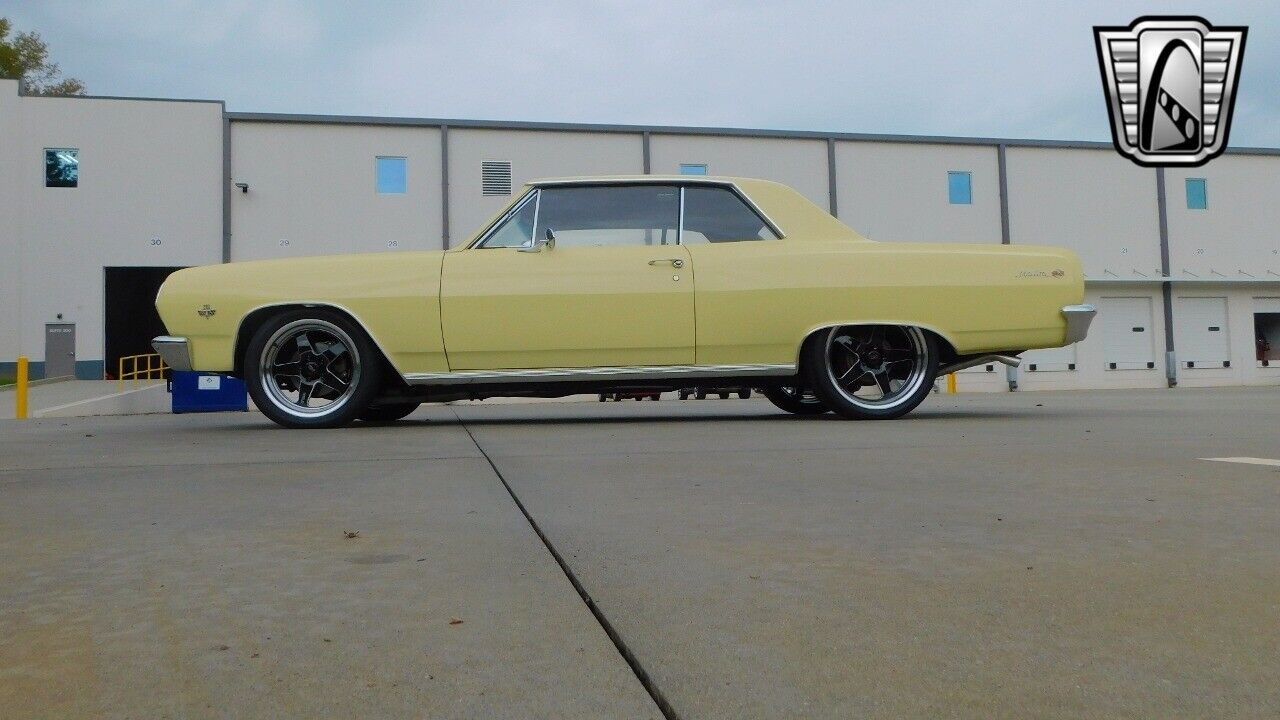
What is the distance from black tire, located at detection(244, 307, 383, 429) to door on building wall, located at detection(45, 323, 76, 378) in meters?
19.0

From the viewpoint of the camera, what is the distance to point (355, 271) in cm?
621

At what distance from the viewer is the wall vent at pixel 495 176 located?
2472cm

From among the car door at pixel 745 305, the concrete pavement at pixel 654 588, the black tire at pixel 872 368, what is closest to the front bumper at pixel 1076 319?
the black tire at pixel 872 368

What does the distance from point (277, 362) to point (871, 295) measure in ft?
11.8

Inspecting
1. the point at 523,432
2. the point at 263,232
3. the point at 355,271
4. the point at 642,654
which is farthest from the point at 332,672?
the point at 263,232

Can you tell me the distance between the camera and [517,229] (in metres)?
6.43

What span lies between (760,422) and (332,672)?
5078 mm

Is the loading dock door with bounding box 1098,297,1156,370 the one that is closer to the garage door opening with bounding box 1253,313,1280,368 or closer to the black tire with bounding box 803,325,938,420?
the garage door opening with bounding box 1253,313,1280,368

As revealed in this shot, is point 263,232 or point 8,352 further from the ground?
point 263,232

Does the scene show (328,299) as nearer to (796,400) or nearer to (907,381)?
(796,400)

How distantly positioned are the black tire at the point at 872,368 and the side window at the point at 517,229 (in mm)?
1843

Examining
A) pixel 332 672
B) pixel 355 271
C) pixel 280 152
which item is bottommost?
pixel 332 672

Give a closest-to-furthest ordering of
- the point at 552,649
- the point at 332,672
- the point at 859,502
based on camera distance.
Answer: the point at 332,672 < the point at 552,649 < the point at 859,502

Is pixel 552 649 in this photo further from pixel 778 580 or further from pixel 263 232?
pixel 263 232
